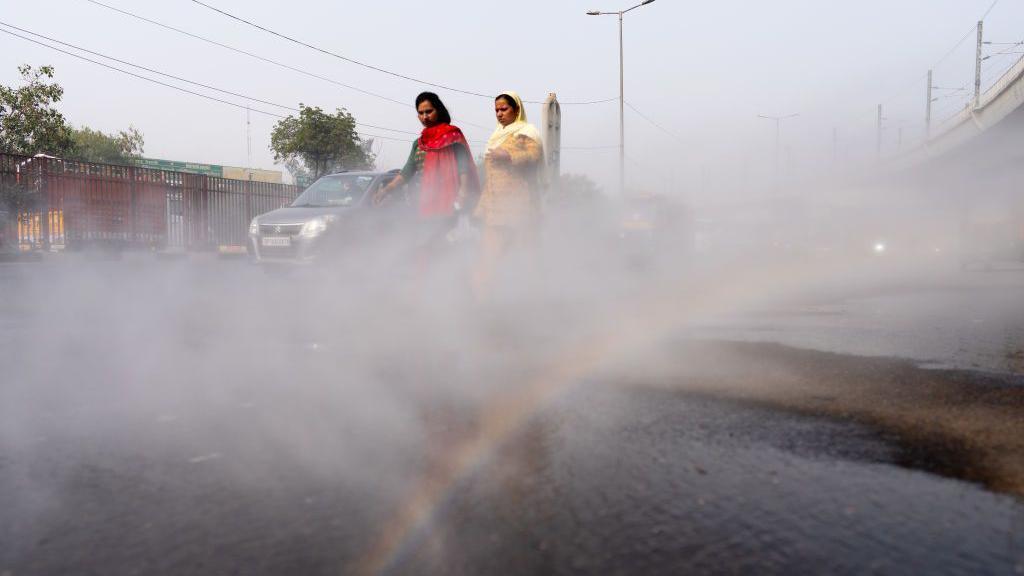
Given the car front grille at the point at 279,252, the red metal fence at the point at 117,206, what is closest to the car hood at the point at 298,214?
the car front grille at the point at 279,252

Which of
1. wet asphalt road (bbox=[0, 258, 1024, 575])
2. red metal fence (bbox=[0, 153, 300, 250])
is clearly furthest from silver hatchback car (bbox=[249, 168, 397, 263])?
red metal fence (bbox=[0, 153, 300, 250])

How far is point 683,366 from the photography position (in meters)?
4.37

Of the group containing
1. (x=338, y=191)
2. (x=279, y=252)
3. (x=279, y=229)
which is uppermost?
(x=338, y=191)

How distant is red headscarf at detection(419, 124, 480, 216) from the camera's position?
6.96 m

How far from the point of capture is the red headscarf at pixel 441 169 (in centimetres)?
696

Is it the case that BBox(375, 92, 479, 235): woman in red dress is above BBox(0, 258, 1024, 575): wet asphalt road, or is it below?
above

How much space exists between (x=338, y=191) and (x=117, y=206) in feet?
33.3

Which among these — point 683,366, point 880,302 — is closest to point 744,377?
point 683,366

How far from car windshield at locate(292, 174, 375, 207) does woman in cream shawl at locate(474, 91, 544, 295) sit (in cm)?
395

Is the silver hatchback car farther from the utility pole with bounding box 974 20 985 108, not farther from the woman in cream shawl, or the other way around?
the utility pole with bounding box 974 20 985 108

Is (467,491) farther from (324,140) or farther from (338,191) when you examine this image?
(324,140)

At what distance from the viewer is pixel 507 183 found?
23.4 ft

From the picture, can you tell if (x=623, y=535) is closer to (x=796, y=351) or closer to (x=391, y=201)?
(x=796, y=351)

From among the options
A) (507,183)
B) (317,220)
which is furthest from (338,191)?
(507,183)
